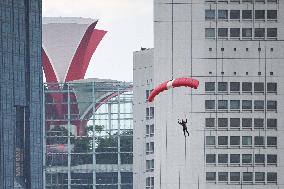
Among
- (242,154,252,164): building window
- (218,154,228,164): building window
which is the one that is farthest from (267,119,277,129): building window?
(218,154,228,164): building window

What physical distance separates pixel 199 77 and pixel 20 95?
80.4 metres

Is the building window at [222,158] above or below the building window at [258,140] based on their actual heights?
below

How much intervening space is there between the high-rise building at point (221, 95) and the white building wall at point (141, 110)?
42.1m

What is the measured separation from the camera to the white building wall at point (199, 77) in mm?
111688

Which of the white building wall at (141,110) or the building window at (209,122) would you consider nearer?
the building window at (209,122)

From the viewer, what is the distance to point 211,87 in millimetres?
112938

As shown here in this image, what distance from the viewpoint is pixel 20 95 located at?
18712 centimetres

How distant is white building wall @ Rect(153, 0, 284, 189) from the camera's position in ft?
366

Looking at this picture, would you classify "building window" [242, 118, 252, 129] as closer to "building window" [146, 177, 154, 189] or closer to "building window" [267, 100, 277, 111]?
"building window" [267, 100, 277, 111]

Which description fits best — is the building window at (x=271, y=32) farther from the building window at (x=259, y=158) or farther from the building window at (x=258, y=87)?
the building window at (x=259, y=158)

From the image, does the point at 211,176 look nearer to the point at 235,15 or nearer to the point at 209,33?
the point at 209,33

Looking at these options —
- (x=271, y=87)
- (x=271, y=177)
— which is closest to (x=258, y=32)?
(x=271, y=87)

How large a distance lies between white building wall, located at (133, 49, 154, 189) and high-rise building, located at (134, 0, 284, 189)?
42082 mm

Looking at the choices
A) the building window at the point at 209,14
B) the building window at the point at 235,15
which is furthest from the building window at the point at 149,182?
the building window at the point at 235,15
